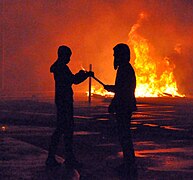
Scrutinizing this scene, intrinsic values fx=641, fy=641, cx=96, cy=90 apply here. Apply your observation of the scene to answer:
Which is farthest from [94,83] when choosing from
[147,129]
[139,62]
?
[147,129]

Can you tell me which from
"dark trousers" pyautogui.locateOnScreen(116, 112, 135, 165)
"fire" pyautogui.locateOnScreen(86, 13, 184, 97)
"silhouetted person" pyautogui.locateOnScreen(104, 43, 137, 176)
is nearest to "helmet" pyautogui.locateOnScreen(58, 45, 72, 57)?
"silhouetted person" pyautogui.locateOnScreen(104, 43, 137, 176)

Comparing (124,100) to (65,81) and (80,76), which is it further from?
(65,81)

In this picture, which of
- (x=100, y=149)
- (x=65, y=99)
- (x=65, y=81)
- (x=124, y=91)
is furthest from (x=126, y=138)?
(x=100, y=149)

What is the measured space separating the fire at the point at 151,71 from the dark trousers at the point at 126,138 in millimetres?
34888

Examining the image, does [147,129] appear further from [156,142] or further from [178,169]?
[178,169]

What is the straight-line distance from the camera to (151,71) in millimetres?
45344

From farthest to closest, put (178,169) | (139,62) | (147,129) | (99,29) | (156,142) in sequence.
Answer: (99,29), (139,62), (147,129), (156,142), (178,169)

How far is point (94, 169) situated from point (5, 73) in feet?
161

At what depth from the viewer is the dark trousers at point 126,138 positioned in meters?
9.33

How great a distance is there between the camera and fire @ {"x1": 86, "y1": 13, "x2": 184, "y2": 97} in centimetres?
4481

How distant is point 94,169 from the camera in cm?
985

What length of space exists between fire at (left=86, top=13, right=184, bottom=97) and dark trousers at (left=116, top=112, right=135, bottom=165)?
114 ft

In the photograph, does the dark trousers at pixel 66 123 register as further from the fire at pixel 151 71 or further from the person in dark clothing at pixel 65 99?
the fire at pixel 151 71

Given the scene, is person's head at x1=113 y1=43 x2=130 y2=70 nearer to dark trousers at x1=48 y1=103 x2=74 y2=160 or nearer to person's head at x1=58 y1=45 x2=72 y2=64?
person's head at x1=58 y1=45 x2=72 y2=64
